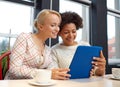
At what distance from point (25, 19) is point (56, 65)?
958mm

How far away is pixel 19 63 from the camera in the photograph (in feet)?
4.18

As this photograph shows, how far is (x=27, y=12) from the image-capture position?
7.76ft

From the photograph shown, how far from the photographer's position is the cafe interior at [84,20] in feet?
7.07

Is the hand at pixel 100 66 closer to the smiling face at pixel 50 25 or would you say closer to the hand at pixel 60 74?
the hand at pixel 60 74

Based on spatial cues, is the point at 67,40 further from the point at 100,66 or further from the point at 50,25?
the point at 100,66

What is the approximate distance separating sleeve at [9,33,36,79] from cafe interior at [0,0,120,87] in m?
0.72

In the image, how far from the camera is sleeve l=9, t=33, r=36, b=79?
1.24m

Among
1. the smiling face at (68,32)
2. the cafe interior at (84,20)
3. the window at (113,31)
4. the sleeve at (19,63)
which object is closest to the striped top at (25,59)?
the sleeve at (19,63)

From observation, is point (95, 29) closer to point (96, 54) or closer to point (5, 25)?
point (5, 25)

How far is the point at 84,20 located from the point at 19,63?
202 centimetres

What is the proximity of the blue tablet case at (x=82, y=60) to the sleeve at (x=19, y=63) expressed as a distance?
28cm

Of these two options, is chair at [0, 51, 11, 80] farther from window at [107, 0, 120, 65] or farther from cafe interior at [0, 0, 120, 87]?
window at [107, 0, 120, 65]

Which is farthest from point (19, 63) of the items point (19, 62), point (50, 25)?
point (50, 25)

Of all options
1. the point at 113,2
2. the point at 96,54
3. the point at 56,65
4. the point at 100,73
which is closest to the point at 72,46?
the point at 56,65
